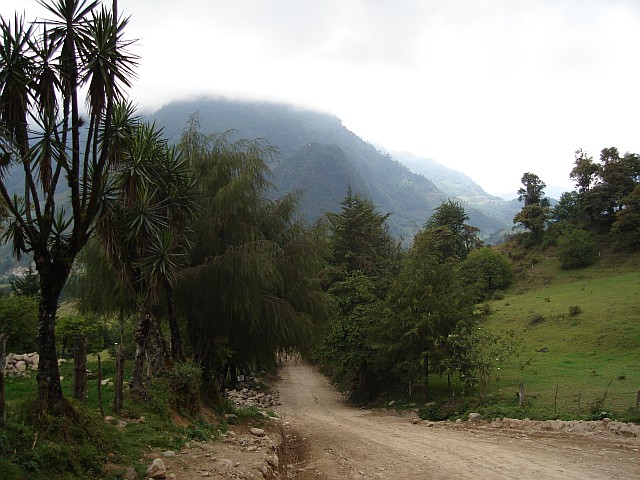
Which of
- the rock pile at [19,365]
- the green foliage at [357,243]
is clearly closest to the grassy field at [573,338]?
the green foliage at [357,243]

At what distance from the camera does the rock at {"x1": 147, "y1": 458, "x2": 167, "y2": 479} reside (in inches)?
296

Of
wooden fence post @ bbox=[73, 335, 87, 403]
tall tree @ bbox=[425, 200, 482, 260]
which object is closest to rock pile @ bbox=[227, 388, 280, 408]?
wooden fence post @ bbox=[73, 335, 87, 403]

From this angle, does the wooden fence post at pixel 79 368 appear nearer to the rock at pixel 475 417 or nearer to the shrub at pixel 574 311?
the rock at pixel 475 417

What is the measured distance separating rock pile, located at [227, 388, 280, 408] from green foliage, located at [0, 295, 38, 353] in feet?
39.1

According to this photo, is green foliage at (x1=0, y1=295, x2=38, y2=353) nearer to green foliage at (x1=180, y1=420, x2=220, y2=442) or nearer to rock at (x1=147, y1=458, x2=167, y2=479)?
green foliage at (x1=180, y1=420, x2=220, y2=442)

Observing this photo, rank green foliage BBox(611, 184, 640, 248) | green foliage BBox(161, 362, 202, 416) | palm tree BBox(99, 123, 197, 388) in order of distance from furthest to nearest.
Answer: green foliage BBox(611, 184, 640, 248)
green foliage BBox(161, 362, 202, 416)
palm tree BBox(99, 123, 197, 388)

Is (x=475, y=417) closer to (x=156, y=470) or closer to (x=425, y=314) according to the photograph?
(x=425, y=314)

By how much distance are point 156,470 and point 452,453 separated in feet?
Answer: 26.6

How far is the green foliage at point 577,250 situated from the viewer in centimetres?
5284

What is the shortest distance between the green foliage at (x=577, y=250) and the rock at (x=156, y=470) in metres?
55.9

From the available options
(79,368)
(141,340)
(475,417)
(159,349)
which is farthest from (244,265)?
(475,417)

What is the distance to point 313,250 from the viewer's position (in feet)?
55.0

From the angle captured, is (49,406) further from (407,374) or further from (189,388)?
(407,374)

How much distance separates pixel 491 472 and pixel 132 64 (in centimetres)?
1150
